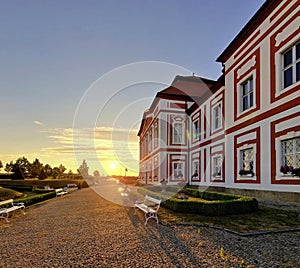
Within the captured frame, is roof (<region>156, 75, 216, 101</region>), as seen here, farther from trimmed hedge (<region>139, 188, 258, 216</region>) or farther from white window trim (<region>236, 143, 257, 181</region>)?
trimmed hedge (<region>139, 188, 258, 216</region>)

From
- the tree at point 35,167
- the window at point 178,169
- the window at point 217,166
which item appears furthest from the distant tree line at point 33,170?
the window at point 217,166

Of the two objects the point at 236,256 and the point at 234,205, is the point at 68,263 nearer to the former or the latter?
the point at 236,256

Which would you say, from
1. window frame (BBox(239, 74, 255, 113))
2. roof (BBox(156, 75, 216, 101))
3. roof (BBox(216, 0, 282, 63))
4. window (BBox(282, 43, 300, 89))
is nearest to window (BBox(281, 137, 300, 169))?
window (BBox(282, 43, 300, 89))

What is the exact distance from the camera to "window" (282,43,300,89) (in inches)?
390

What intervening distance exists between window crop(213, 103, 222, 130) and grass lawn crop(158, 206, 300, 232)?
9073 millimetres

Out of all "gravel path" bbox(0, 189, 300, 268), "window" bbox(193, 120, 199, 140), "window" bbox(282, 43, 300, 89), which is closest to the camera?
"gravel path" bbox(0, 189, 300, 268)

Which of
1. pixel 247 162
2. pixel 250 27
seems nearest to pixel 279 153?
pixel 247 162

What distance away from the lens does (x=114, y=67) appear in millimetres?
14828

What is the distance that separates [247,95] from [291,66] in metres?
3.58

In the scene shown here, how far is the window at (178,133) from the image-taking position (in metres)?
26.3

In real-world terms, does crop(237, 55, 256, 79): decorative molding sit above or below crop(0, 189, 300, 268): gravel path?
above

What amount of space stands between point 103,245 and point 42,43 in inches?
386

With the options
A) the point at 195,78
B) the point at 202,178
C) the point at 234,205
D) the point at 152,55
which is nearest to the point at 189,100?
the point at 195,78

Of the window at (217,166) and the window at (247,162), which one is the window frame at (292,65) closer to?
the window at (247,162)
